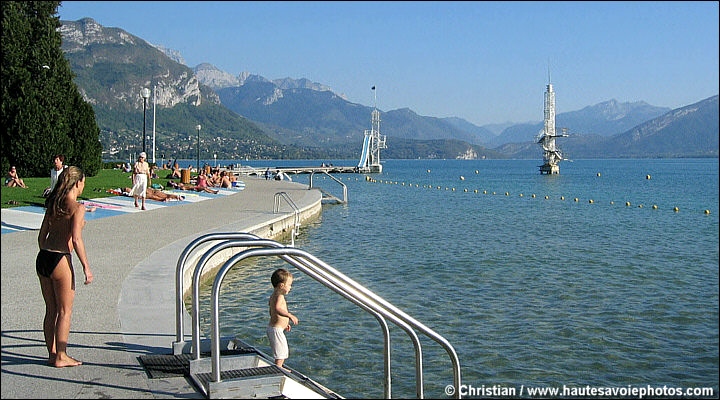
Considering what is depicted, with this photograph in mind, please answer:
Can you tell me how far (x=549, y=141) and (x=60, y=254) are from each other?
4895 inches

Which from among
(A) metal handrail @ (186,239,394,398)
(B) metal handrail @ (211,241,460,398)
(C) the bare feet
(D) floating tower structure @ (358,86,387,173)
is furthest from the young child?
(D) floating tower structure @ (358,86,387,173)

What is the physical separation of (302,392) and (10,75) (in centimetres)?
2815

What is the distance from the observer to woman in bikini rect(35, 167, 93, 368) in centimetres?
585

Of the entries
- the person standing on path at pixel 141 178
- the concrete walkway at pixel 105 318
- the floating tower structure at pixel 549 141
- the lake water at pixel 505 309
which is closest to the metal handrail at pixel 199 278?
the concrete walkway at pixel 105 318

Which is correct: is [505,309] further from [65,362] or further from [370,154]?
[370,154]

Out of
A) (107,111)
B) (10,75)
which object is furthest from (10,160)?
(107,111)

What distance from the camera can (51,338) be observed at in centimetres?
600

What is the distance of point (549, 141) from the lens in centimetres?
12444

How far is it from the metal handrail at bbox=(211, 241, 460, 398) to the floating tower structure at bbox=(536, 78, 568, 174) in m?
113

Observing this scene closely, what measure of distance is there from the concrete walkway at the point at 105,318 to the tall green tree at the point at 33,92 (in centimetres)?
1476

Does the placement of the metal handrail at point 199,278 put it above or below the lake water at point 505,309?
above

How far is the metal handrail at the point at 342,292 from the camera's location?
5301 mm

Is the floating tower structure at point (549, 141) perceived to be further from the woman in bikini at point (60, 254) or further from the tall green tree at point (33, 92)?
the woman in bikini at point (60, 254)

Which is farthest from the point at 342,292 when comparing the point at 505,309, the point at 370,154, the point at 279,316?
the point at 370,154
